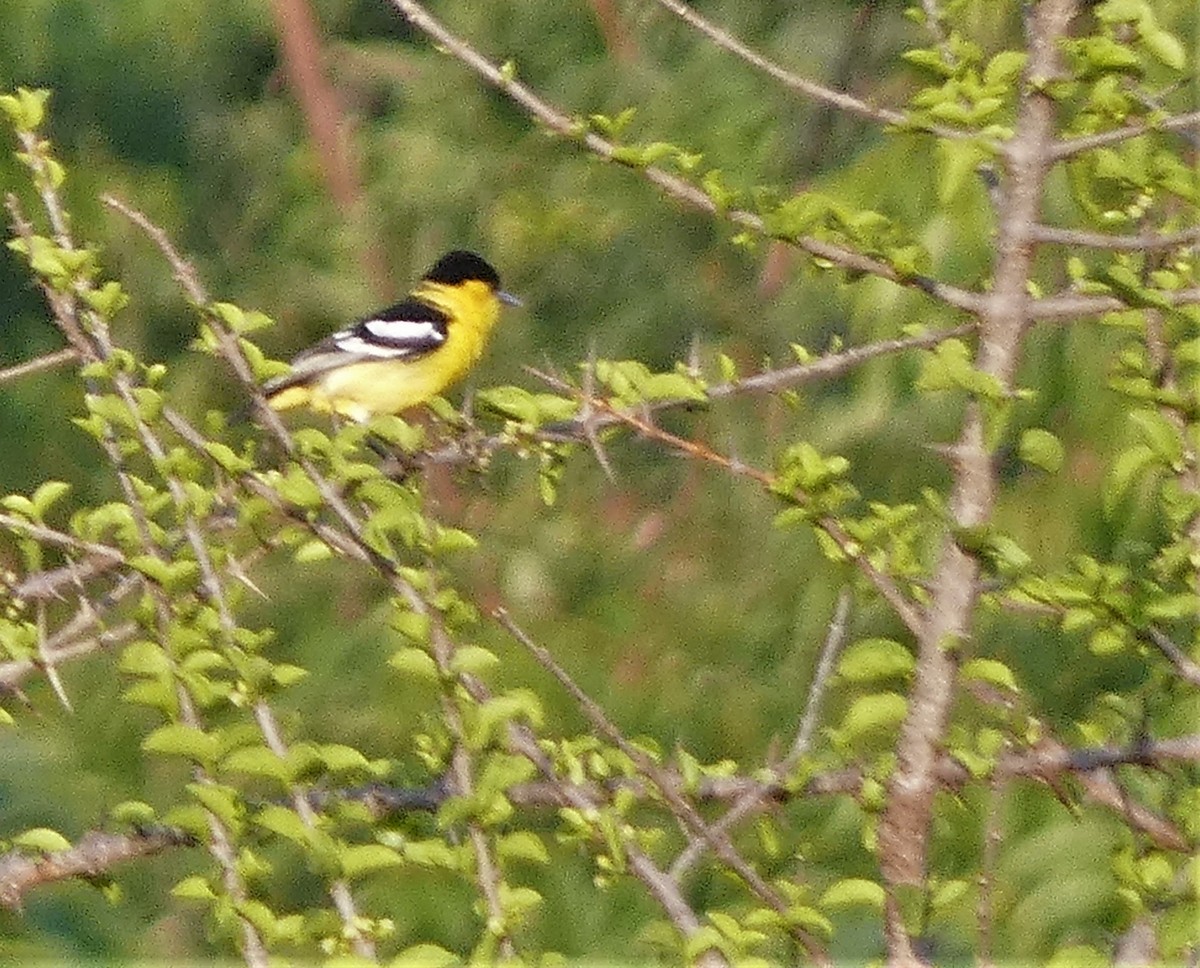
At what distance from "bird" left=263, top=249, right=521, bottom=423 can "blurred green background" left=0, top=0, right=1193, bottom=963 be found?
1.09 ft

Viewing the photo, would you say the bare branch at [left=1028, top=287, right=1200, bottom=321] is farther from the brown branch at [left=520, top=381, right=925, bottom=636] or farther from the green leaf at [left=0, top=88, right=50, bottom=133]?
the green leaf at [left=0, top=88, right=50, bottom=133]

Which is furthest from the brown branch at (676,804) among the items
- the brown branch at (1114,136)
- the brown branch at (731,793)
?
the brown branch at (1114,136)

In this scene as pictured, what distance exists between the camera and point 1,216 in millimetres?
6355

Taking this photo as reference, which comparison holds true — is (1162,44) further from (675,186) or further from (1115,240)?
(675,186)

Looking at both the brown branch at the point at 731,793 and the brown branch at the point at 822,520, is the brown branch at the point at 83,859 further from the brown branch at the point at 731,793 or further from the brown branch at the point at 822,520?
the brown branch at the point at 822,520

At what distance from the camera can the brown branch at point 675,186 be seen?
7.84 feet

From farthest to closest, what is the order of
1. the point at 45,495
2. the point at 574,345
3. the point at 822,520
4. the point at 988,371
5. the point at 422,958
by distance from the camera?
the point at 574,345 → the point at 45,495 → the point at 822,520 → the point at 988,371 → the point at 422,958

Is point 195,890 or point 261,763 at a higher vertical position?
point 261,763

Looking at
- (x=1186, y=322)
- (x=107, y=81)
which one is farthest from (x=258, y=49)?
(x=1186, y=322)

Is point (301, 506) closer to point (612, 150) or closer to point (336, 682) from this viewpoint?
point (612, 150)

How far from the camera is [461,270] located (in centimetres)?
616

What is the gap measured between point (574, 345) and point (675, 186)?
153 inches

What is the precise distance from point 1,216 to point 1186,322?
433 cm

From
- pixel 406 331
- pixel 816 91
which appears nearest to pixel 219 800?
pixel 816 91
